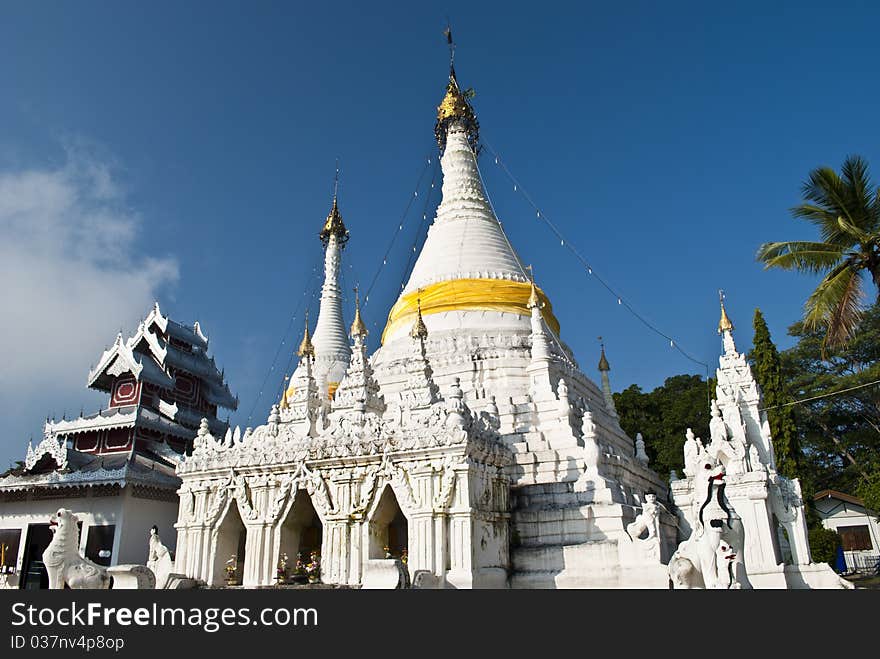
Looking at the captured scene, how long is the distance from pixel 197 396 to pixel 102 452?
6.07 meters

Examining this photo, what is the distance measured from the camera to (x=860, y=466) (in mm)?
40812

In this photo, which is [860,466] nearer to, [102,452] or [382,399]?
[382,399]

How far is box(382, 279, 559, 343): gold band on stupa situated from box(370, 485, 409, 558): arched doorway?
11.2 m

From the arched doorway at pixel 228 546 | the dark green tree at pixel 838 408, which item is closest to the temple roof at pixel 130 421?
the arched doorway at pixel 228 546

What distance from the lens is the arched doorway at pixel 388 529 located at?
A: 17.9 m

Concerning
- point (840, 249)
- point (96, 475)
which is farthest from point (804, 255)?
point (96, 475)

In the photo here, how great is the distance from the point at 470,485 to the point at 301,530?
621 cm

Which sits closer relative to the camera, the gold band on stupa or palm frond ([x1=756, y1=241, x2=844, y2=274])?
palm frond ([x1=756, y1=241, x2=844, y2=274])

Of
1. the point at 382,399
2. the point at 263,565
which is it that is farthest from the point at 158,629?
the point at 382,399

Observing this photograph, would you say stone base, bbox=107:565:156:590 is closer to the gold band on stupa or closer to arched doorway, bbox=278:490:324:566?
arched doorway, bbox=278:490:324:566

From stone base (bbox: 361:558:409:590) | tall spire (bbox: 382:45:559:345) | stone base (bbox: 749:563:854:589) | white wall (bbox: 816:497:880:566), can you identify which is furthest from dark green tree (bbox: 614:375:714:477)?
stone base (bbox: 361:558:409:590)

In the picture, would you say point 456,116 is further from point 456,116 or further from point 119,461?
point 119,461

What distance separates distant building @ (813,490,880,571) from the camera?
34.8 m

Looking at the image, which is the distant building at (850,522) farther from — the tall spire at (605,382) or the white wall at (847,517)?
the tall spire at (605,382)
